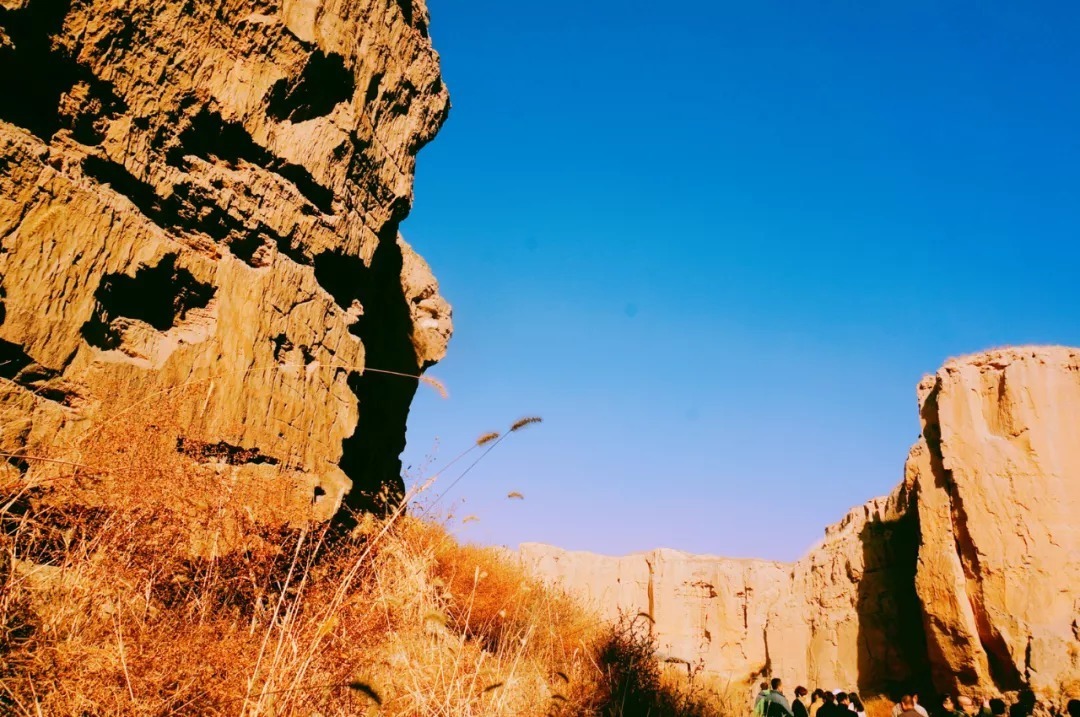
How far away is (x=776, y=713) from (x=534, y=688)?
444cm

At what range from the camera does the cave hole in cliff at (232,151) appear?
5023mm

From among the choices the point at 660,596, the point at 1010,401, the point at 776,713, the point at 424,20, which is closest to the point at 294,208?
the point at 424,20

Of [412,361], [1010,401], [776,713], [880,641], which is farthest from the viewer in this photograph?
[880,641]

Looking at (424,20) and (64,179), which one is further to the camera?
(424,20)

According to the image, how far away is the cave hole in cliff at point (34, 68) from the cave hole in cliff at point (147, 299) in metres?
1.05

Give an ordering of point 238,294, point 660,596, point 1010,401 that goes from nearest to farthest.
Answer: point 238,294 < point 1010,401 < point 660,596

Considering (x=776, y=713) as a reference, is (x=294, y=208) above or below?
above

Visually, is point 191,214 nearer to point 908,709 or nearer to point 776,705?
point 776,705

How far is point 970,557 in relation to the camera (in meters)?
15.6

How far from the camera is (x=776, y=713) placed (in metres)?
7.21

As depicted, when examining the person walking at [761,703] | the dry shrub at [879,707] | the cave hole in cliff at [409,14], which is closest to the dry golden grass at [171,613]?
the person walking at [761,703]

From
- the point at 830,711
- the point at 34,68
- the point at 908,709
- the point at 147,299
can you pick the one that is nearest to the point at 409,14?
the point at 34,68

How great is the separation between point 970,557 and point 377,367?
16002 millimetres

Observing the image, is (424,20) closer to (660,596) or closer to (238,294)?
(238,294)
